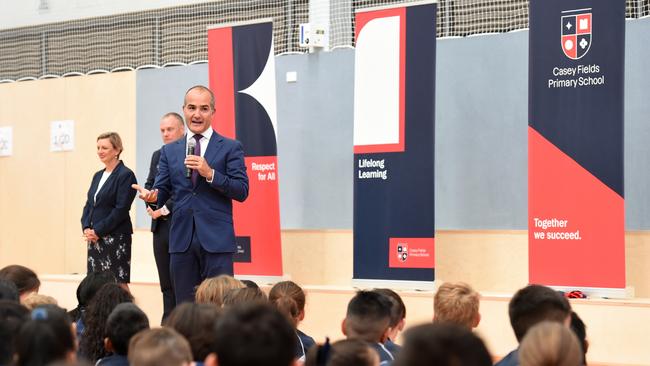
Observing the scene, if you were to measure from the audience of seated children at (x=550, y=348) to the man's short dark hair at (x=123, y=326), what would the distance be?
4.40 feet

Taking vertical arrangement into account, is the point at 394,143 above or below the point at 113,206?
above

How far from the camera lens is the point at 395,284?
6625mm

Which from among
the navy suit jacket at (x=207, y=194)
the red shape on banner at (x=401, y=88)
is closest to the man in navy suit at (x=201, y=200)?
the navy suit jacket at (x=207, y=194)

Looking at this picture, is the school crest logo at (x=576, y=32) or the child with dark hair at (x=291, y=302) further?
the school crest logo at (x=576, y=32)

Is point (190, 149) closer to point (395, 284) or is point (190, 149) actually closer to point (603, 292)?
point (395, 284)

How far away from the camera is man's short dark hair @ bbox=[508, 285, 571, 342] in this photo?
3.22 metres

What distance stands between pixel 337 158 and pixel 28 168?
3550mm

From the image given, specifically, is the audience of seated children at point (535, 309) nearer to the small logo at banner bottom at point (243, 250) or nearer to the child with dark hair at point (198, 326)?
the child with dark hair at point (198, 326)

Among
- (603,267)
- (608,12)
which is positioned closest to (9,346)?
(603,267)

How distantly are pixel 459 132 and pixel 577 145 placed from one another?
1456mm

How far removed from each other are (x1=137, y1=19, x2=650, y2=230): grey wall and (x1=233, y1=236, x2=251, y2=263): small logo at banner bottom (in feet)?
2.73

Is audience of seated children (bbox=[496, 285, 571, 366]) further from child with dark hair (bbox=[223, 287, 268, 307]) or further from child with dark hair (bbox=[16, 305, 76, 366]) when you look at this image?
child with dark hair (bbox=[16, 305, 76, 366])

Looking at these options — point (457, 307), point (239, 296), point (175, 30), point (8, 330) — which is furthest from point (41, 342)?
point (175, 30)

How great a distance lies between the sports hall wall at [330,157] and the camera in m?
6.94
